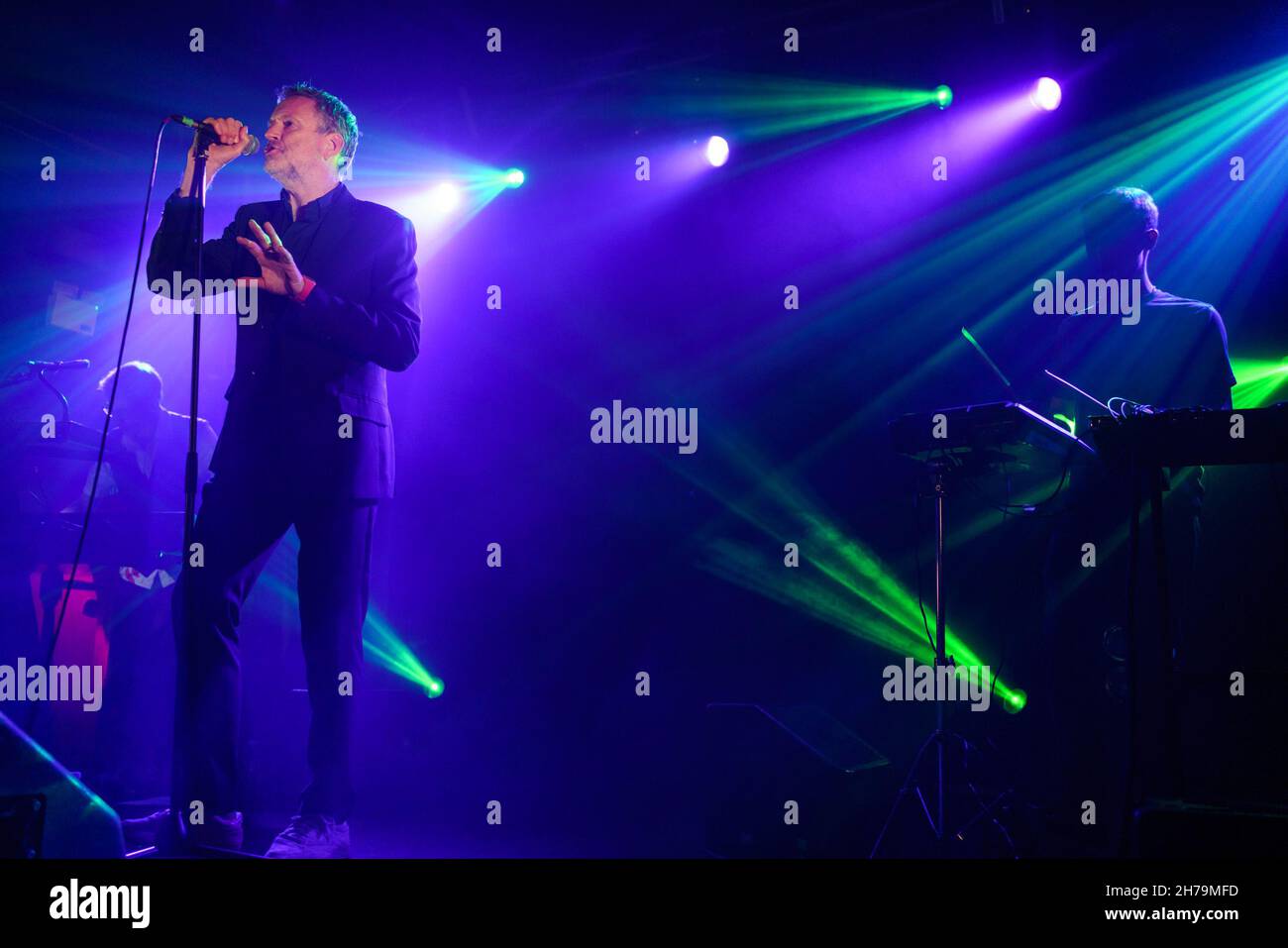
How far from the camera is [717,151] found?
490 centimetres

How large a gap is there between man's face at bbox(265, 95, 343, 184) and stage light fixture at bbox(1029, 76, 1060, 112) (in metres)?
3.72

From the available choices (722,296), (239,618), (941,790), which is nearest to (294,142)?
(239,618)

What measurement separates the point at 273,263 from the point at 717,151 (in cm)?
289

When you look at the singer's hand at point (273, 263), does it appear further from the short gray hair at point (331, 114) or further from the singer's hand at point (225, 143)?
the short gray hair at point (331, 114)

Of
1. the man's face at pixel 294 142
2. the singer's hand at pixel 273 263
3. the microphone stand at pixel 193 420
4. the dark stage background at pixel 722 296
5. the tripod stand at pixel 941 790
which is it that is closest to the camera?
the microphone stand at pixel 193 420

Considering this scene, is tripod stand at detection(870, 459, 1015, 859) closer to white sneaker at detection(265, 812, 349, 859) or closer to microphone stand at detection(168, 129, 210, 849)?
white sneaker at detection(265, 812, 349, 859)

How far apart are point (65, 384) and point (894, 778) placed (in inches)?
233

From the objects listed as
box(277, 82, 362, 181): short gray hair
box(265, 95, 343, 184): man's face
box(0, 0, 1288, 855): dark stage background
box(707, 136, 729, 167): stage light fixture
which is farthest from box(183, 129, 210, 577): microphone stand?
box(707, 136, 729, 167): stage light fixture

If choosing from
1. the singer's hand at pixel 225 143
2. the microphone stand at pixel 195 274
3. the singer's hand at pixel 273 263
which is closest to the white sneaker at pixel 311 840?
the microphone stand at pixel 195 274

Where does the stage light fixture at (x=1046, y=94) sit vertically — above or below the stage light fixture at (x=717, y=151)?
above

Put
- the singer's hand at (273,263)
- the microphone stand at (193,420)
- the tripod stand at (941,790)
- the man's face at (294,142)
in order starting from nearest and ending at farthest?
1. the microphone stand at (193,420)
2. the singer's hand at (273,263)
3. the tripod stand at (941,790)
4. the man's face at (294,142)

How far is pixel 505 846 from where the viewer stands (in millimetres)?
3287

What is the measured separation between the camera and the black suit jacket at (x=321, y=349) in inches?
113

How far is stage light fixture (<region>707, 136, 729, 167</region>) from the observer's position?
4891mm
